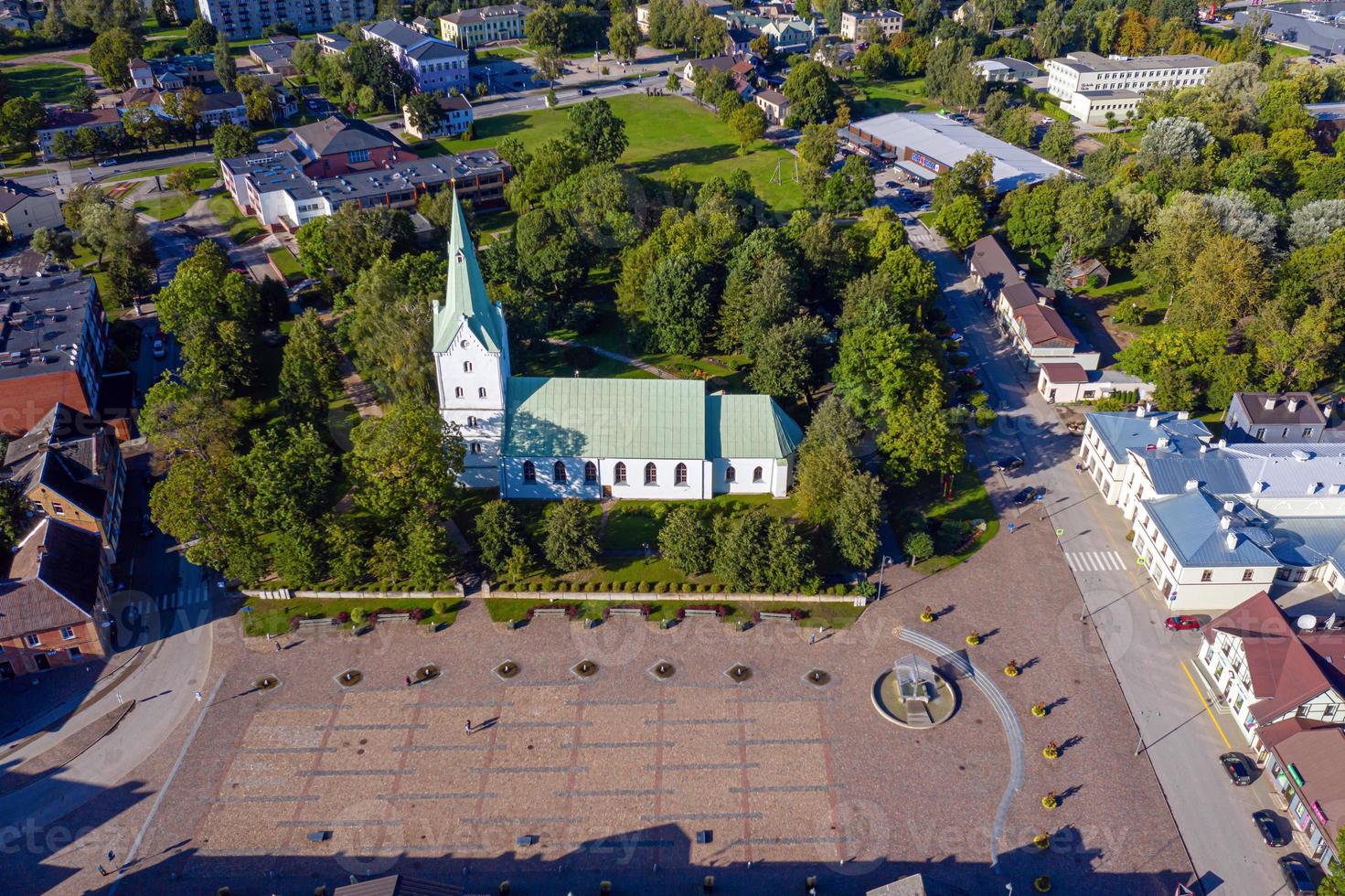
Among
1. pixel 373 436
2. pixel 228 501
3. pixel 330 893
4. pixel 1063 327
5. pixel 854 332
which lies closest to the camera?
pixel 330 893

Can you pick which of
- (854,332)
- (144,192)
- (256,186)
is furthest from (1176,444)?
(144,192)

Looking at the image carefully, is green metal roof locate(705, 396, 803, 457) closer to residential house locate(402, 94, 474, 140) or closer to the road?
the road

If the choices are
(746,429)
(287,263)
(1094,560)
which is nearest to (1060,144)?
(1094,560)

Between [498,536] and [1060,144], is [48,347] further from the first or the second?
[1060,144]

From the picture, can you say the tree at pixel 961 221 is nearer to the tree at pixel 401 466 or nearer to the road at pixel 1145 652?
the road at pixel 1145 652

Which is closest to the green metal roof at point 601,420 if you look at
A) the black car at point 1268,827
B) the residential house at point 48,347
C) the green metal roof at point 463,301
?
the green metal roof at point 463,301

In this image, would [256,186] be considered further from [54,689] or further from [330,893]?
[330,893]

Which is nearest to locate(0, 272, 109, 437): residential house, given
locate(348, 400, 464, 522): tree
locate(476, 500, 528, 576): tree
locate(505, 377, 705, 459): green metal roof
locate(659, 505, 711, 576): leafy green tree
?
locate(348, 400, 464, 522): tree
